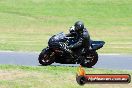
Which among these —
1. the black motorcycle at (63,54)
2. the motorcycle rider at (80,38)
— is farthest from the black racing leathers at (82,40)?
the black motorcycle at (63,54)

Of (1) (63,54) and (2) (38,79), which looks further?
(1) (63,54)

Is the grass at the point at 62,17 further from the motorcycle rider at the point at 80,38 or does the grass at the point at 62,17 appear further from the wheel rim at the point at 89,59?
the motorcycle rider at the point at 80,38

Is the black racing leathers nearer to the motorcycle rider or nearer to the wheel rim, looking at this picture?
the motorcycle rider

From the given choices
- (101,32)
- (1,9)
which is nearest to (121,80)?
(101,32)

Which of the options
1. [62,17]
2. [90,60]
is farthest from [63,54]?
[62,17]

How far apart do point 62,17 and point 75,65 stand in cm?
2653

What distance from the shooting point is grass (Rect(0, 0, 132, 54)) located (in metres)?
35.5

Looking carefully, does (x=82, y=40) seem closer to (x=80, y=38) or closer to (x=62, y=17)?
(x=80, y=38)

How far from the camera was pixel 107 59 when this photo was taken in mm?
18984

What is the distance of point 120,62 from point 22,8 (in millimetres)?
28618

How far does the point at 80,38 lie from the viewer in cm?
1616

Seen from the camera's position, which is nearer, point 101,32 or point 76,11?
point 101,32

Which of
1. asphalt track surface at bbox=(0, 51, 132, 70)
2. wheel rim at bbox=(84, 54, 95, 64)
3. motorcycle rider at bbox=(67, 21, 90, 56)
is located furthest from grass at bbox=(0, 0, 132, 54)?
motorcycle rider at bbox=(67, 21, 90, 56)

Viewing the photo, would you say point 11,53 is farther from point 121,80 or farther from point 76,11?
point 76,11
